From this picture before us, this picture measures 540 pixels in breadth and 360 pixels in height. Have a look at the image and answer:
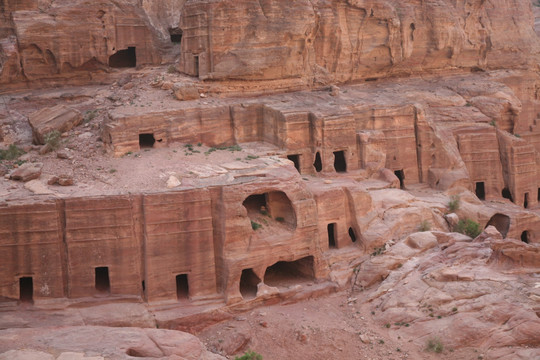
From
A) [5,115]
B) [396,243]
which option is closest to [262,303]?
[396,243]

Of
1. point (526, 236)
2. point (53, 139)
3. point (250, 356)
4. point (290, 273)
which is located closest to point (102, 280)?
point (250, 356)

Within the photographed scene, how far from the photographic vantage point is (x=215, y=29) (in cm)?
2922

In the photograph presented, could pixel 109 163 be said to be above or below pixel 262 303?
above

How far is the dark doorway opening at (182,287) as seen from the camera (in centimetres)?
2310

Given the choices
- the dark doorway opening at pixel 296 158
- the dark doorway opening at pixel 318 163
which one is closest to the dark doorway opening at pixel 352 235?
the dark doorway opening at pixel 318 163

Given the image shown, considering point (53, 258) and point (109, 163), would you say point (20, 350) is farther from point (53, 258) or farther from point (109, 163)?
point (109, 163)

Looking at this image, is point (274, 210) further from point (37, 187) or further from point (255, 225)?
point (37, 187)

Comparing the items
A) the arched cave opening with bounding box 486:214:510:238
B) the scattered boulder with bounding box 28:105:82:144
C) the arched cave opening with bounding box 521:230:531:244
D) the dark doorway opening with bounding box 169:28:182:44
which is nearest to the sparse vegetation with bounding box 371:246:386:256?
the arched cave opening with bounding box 486:214:510:238

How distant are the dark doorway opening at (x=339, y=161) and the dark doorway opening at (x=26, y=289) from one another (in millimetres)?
14229

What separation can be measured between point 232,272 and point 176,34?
51.4 ft

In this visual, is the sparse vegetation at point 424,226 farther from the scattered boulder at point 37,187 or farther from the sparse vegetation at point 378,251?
the scattered boulder at point 37,187

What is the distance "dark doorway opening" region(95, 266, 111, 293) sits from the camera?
22.4 m

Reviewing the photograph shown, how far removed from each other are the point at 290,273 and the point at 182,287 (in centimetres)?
459

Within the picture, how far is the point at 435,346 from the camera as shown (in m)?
20.1
